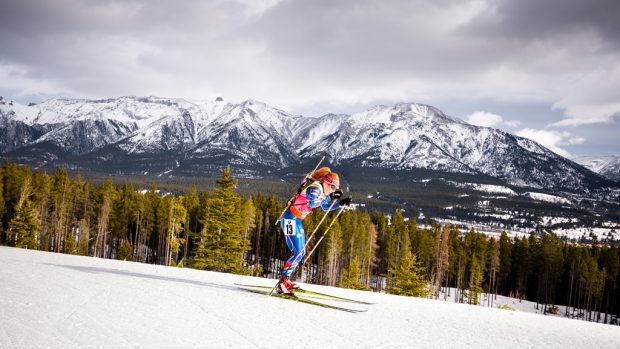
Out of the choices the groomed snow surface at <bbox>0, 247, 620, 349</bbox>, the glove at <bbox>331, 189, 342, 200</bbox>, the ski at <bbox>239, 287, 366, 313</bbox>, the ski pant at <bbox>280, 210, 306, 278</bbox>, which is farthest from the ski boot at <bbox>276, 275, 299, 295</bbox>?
the glove at <bbox>331, 189, 342, 200</bbox>

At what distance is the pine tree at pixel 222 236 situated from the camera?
30359 mm

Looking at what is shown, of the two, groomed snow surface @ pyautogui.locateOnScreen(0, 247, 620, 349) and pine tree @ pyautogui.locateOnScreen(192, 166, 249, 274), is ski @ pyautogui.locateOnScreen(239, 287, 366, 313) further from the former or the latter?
pine tree @ pyautogui.locateOnScreen(192, 166, 249, 274)

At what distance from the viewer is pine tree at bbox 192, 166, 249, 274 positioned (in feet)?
99.6

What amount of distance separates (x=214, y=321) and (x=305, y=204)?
4.51 m

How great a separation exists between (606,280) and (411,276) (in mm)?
58788

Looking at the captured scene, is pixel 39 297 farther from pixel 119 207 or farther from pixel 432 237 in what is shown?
pixel 432 237

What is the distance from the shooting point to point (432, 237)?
75.5 metres

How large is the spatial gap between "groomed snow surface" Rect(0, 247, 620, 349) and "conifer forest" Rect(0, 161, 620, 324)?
75.6ft

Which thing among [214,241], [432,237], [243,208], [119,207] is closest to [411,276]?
[214,241]

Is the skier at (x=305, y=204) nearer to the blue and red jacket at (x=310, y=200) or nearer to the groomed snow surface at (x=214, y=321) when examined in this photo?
the blue and red jacket at (x=310, y=200)

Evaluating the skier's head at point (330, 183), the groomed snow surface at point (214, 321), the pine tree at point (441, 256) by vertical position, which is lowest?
the pine tree at point (441, 256)

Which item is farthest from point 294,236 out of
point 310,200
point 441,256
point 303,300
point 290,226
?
point 441,256

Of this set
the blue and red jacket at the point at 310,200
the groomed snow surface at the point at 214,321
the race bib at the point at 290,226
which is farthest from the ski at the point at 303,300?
the blue and red jacket at the point at 310,200

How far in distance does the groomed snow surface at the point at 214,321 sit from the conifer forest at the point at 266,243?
23038mm
